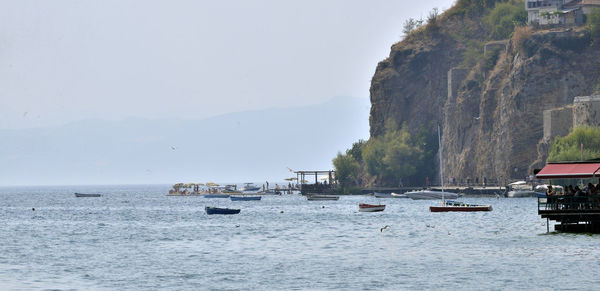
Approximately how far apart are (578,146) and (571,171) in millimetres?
83784

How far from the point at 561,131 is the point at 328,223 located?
76.2m

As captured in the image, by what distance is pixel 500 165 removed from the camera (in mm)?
182375

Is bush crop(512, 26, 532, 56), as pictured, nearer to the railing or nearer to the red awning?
the red awning

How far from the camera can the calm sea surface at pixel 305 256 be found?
51.3 metres

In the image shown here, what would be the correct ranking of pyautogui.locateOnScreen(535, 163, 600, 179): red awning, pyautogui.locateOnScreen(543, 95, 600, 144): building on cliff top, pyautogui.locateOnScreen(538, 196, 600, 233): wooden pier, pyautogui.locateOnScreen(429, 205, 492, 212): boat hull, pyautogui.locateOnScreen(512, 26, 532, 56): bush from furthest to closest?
pyautogui.locateOnScreen(512, 26, 532, 56): bush < pyautogui.locateOnScreen(543, 95, 600, 144): building on cliff top < pyautogui.locateOnScreen(429, 205, 492, 212): boat hull < pyautogui.locateOnScreen(535, 163, 600, 179): red awning < pyautogui.locateOnScreen(538, 196, 600, 233): wooden pier

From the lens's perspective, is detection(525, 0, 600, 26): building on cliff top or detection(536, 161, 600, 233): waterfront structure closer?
detection(536, 161, 600, 233): waterfront structure

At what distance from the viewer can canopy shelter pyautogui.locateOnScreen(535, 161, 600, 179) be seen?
2719 inches

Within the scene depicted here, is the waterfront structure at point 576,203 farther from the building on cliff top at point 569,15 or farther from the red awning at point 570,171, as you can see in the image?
the building on cliff top at point 569,15

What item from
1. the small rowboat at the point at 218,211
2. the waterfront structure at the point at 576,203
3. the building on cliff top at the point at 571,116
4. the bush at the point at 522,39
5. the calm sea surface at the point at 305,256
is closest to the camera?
the calm sea surface at the point at 305,256

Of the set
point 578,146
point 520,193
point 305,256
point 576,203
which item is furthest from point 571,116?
point 305,256

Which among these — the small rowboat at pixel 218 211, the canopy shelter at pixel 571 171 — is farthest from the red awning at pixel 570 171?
the small rowboat at pixel 218 211

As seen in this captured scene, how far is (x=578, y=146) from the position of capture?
495 feet

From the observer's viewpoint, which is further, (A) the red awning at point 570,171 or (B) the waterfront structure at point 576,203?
(A) the red awning at point 570,171

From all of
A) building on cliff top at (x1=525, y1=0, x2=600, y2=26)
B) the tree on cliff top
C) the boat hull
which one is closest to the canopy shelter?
the boat hull
